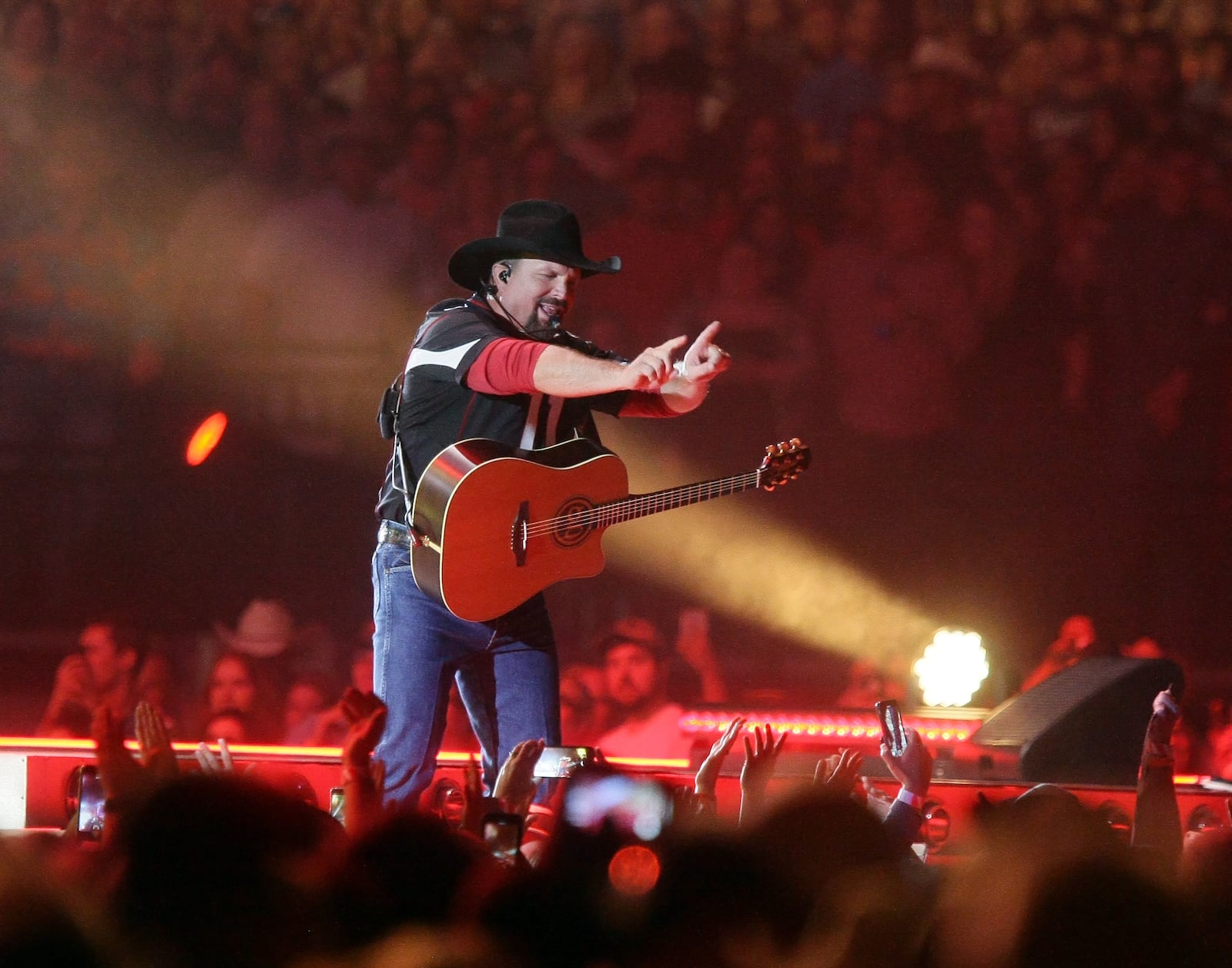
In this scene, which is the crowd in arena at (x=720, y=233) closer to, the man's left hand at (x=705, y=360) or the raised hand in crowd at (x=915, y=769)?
the man's left hand at (x=705, y=360)

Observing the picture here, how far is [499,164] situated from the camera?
8.77 m

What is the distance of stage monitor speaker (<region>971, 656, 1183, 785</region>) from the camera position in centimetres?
455

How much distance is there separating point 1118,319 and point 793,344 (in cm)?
201

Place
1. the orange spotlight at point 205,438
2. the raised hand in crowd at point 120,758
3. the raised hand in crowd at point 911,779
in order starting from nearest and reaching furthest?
the raised hand in crowd at point 120,758
the raised hand in crowd at point 911,779
the orange spotlight at point 205,438

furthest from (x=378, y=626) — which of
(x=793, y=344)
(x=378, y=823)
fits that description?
(x=793, y=344)

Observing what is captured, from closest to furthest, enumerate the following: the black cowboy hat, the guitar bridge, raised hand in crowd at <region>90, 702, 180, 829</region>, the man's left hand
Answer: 1. raised hand in crowd at <region>90, 702, 180, 829</region>
2. the man's left hand
3. the guitar bridge
4. the black cowboy hat

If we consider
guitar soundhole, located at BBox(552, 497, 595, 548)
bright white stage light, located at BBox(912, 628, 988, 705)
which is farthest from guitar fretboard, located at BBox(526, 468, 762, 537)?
bright white stage light, located at BBox(912, 628, 988, 705)

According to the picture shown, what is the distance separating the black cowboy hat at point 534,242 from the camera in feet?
12.6

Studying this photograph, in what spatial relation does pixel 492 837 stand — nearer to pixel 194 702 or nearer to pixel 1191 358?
pixel 194 702

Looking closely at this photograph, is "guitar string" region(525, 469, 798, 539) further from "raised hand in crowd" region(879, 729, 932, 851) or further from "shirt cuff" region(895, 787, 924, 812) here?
"shirt cuff" region(895, 787, 924, 812)

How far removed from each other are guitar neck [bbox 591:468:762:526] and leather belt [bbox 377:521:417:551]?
49 cm

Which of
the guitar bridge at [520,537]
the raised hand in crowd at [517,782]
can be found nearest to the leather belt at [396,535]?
the guitar bridge at [520,537]

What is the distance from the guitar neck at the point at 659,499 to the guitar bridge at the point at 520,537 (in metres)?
0.20

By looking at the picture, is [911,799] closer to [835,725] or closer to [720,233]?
[835,725]
